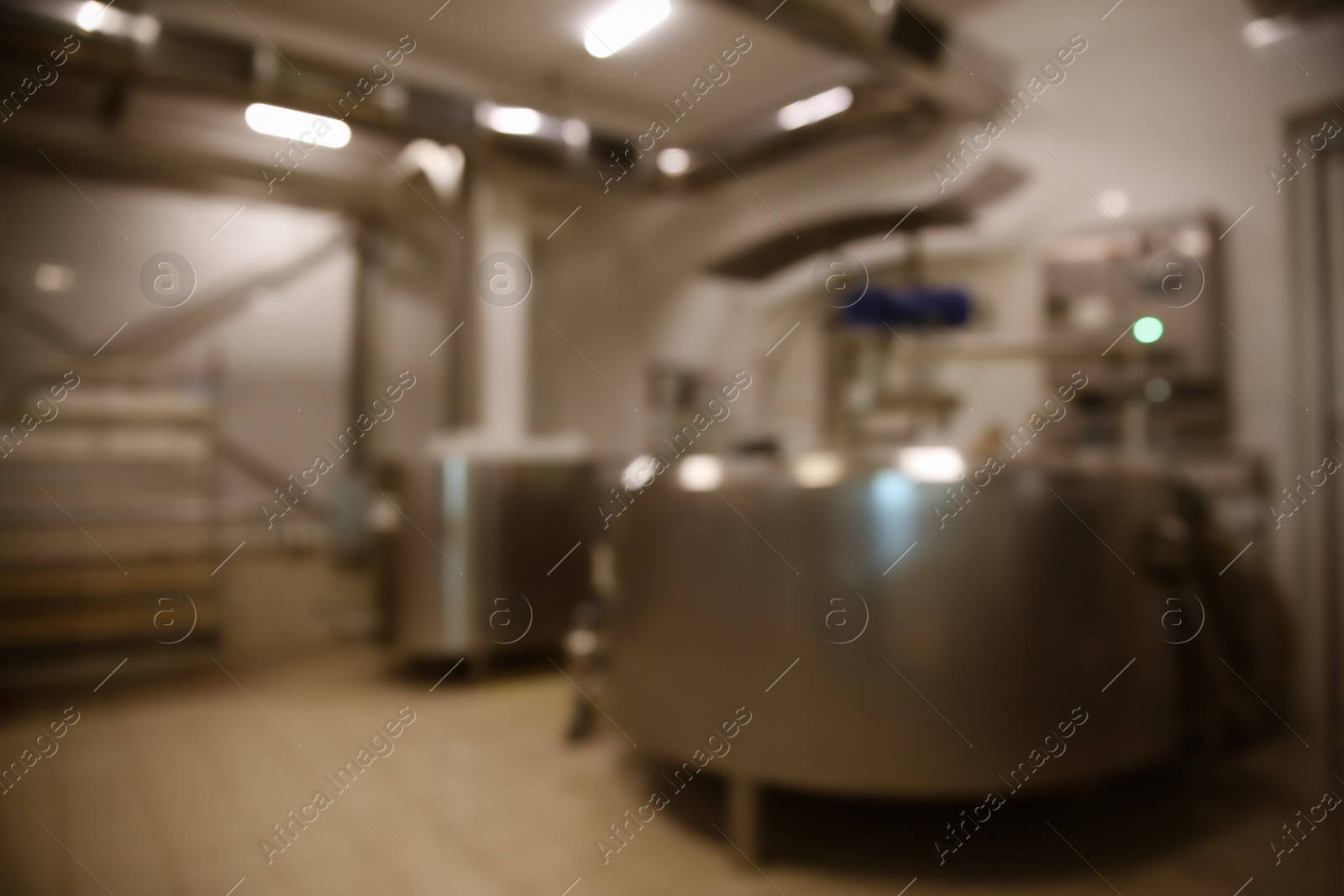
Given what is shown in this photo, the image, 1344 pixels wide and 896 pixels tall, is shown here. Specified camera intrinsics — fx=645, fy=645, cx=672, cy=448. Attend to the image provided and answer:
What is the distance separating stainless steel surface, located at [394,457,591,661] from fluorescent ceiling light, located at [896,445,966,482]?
155 centimetres

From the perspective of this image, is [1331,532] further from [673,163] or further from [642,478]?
[673,163]

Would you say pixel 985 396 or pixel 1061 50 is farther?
pixel 1061 50

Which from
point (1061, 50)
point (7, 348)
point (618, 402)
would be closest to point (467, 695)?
point (618, 402)

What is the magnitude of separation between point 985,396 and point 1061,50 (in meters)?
1.06

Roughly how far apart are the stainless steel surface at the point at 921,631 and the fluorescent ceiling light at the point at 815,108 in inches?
52.8

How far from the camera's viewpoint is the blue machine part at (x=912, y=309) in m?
1.70

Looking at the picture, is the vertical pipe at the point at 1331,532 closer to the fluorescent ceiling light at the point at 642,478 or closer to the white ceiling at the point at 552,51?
the white ceiling at the point at 552,51

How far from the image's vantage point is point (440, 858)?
3.74ft

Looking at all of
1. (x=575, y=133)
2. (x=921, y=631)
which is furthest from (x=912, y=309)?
(x=575, y=133)

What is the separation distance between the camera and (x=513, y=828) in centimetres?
125

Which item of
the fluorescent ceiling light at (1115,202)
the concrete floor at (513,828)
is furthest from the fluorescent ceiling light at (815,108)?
the concrete floor at (513,828)

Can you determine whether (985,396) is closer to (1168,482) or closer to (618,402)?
(1168,482)

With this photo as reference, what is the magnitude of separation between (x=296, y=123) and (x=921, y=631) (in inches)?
89.1

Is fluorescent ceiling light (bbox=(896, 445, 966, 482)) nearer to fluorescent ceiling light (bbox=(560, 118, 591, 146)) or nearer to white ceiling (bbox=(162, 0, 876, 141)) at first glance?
white ceiling (bbox=(162, 0, 876, 141))
